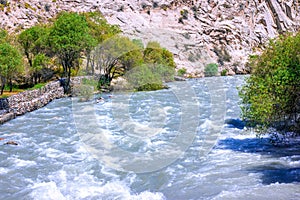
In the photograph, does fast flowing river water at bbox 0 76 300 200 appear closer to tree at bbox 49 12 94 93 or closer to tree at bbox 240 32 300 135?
tree at bbox 240 32 300 135

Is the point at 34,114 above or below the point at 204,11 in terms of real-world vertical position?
below

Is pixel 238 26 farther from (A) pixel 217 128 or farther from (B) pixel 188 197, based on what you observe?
(B) pixel 188 197

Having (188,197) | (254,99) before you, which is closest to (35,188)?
(188,197)

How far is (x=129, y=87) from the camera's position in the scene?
130 feet

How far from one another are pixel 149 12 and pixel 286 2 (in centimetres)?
3915

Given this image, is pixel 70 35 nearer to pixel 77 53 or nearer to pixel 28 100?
pixel 77 53

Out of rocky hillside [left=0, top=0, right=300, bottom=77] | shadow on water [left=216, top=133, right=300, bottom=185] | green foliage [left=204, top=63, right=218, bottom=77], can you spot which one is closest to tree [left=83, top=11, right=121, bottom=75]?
rocky hillside [left=0, top=0, right=300, bottom=77]

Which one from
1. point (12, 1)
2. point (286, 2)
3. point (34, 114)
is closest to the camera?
point (34, 114)

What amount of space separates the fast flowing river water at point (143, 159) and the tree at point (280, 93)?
131cm

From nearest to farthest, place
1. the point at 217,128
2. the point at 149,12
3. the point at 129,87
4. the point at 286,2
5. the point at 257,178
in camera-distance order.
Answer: the point at 257,178 < the point at 217,128 < the point at 129,87 < the point at 149,12 < the point at 286,2

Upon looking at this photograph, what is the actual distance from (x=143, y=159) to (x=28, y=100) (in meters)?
17.2

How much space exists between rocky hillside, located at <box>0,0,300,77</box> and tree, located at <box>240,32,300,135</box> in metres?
50.6

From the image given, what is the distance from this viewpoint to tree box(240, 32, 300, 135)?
13172 millimetres

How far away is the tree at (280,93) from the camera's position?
1317 cm
